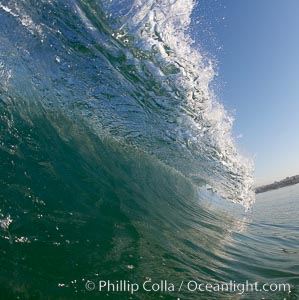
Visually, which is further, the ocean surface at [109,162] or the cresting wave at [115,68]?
the cresting wave at [115,68]

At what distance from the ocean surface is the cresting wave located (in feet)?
0.08

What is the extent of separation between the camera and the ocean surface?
3359 millimetres

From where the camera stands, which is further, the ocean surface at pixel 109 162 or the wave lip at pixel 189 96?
the wave lip at pixel 189 96

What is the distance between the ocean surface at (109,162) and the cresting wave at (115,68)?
24mm

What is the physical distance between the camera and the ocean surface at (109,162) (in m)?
3.36

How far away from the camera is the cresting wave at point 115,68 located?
5523 mm

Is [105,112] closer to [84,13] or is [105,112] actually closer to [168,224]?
[84,13]

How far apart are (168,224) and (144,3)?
4.04 m

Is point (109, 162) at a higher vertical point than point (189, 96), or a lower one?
lower

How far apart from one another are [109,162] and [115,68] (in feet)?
6.94

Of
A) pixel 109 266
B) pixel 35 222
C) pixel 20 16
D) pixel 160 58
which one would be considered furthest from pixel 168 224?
pixel 20 16

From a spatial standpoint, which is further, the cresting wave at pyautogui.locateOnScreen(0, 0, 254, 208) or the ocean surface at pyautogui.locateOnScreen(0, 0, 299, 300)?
the cresting wave at pyautogui.locateOnScreen(0, 0, 254, 208)

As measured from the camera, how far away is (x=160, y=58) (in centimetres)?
625

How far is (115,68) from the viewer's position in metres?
6.34
